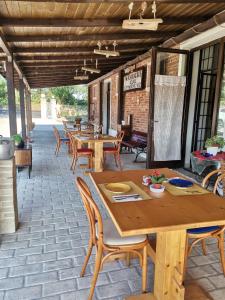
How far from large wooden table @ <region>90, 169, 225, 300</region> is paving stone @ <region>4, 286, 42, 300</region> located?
69cm

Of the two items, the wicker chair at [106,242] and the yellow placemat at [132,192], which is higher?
the yellow placemat at [132,192]

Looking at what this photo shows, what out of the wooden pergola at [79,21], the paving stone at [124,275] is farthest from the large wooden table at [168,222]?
the wooden pergola at [79,21]

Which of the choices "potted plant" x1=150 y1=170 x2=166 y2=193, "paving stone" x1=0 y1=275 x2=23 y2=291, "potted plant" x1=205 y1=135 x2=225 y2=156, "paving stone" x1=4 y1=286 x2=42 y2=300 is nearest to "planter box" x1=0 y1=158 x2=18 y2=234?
"paving stone" x1=0 y1=275 x2=23 y2=291

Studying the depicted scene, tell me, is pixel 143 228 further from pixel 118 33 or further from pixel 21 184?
pixel 118 33

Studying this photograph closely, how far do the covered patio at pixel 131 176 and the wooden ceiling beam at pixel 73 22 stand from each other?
0.01 meters

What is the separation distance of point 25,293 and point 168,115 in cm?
405

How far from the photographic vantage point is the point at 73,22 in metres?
3.79

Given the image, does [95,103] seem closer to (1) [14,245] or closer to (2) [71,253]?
(1) [14,245]

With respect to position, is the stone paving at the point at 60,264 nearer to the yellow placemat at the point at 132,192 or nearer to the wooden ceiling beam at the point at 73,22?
the yellow placemat at the point at 132,192

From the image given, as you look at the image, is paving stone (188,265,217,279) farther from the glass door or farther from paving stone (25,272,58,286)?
the glass door

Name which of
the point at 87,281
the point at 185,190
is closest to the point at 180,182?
the point at 185,190

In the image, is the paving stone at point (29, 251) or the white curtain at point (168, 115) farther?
the white curtain at point (168, 115)

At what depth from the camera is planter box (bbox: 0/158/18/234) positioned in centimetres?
255

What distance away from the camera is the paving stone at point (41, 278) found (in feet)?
6.43
